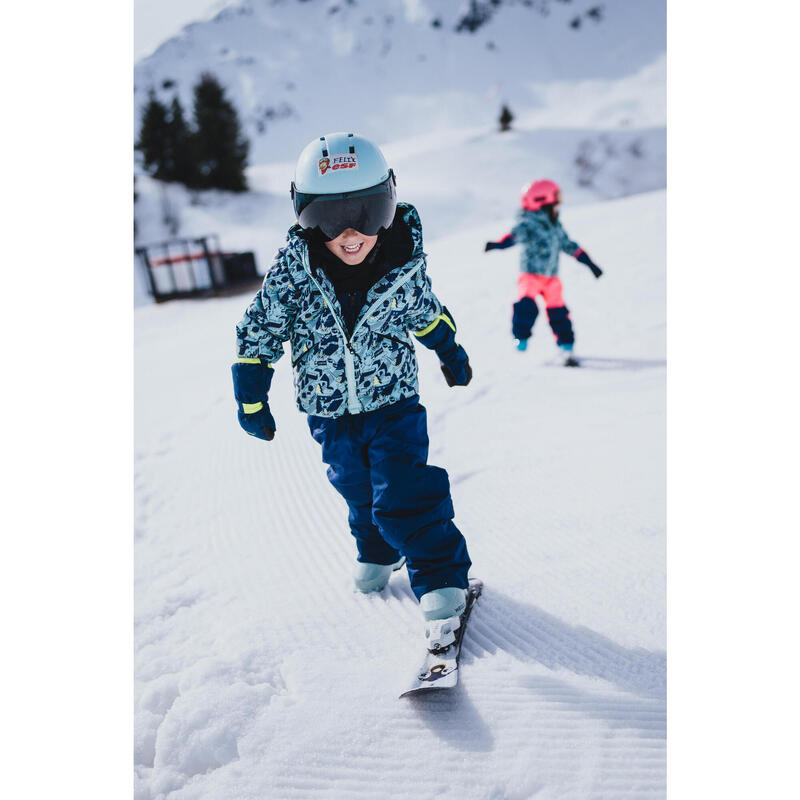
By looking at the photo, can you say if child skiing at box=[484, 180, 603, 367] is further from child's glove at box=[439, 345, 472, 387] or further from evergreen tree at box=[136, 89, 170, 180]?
evergreen tree at box=[136, 89, 170, 180]

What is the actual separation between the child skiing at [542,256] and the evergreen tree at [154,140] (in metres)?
12.0

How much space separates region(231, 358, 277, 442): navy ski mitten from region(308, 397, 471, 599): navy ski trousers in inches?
5.5

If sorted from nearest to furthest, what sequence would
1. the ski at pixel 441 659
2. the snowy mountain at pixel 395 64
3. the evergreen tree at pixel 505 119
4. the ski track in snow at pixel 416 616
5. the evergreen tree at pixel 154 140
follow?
1. the ski track in snow at pixel 416 616
2. the ski at pixel 441 659
3. the evergreen tree at pixel 154 140
4. the snowy mountain at pixel 395 64
5. the evergreen tree at pixel 505 119

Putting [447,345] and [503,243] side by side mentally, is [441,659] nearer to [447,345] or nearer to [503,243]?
[447,345]

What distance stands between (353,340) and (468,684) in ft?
2.89

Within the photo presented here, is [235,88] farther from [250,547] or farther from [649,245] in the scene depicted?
[250,547]

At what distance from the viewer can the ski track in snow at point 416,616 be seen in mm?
1328

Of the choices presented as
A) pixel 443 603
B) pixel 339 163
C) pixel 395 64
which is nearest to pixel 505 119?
pixel 395 64

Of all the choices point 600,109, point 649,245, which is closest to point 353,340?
point 649,245

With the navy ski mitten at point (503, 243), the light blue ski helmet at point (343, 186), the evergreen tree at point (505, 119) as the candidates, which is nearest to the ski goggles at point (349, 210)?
the light blue ski helmet at point (343, 186)

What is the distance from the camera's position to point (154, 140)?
46.3 feet

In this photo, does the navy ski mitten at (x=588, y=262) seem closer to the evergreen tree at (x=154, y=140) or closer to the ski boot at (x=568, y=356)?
the ski boot at (x=568, y=356)

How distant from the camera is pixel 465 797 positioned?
1.25 m

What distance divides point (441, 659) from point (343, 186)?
1154 millimetres
